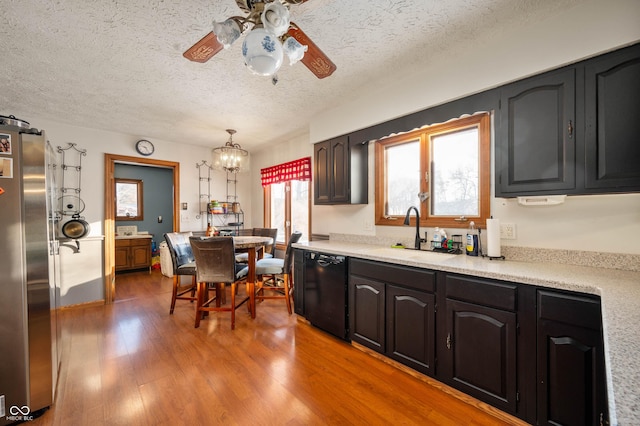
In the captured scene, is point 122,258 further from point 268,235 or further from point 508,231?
point 508,231

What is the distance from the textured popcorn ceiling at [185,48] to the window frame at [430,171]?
546 mm

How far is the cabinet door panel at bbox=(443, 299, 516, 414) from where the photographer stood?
4.89 ft

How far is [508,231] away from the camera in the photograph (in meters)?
1.92

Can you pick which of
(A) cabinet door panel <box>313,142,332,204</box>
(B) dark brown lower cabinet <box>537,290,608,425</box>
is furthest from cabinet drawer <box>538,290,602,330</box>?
(A) cabinet door panel <box>313,142,332,204</box>

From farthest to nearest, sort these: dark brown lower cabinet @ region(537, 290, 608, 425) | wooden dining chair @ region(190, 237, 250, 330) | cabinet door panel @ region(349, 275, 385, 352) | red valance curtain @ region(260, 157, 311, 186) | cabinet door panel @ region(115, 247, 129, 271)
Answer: cabinet door panel @ region(115, 247, 129, 271) < red valance curtain @ region(260, 157, 311, 186) < wooden dining chair @ region(190, 237, 250, 330) < cabinet door panel @ region(349, 275, 385, 352) < dark brown lower cabinet @ region(537, 290, 608, 425)

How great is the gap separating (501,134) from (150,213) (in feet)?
22.0

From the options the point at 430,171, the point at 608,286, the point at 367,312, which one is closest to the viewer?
the point at 608,286

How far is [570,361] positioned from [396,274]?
Result: 98cm

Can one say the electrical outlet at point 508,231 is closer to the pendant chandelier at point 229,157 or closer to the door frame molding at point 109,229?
the pendant chandelier at point 229,157

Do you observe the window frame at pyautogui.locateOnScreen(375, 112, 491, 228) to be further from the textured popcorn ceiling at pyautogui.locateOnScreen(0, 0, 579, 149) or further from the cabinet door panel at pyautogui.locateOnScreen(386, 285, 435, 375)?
the cabinet door panel at pyautogui.locateOnScreen(386, 285, 435, 375)

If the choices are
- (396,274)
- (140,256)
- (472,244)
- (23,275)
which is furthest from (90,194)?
(472,244)

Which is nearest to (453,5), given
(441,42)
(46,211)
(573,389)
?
(441,42)

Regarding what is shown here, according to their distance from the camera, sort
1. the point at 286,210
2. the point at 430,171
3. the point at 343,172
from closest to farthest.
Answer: the point at 430,171
the point at 343,172
the point at 286,210

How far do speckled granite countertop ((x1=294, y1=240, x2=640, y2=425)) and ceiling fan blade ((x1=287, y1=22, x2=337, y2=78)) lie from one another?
1349 millimetres
